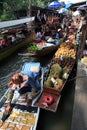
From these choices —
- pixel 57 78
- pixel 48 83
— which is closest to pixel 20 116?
pixel 48 83

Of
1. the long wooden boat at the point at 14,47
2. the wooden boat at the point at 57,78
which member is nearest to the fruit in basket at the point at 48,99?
the wooden boat at the point at 57,78

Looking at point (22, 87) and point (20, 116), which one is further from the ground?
point (22, 87)

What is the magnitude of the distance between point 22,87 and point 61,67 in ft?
9.65

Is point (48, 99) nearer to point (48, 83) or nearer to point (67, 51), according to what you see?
point (48, 83)

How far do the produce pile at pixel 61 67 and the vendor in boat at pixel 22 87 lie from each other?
0.64 metres

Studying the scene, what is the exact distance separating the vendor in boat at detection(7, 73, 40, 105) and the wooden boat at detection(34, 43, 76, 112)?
290 mm

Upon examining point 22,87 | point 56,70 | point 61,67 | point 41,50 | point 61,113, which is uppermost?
point 22,87

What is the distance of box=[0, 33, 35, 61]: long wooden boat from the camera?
12.3 metres

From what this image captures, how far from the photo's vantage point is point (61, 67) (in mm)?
8555

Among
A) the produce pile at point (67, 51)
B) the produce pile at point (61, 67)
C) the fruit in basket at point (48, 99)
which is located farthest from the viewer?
the produce pile at point (67, 51)

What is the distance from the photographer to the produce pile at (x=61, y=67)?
23.2 ft

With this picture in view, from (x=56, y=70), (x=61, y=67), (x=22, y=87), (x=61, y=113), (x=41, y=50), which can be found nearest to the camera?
(x=22, y=87)

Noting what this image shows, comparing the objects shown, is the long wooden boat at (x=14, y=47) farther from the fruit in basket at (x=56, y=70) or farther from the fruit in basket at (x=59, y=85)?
the fruit in basket at (x=59, y=85)

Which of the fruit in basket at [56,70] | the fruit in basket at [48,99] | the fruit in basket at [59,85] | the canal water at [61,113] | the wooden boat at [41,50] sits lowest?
the canal water at [61,113]
